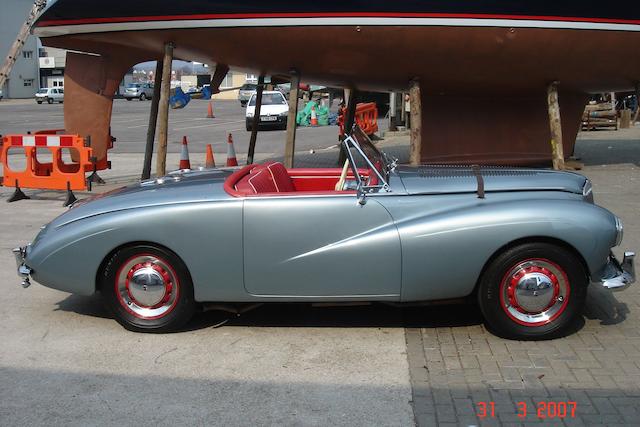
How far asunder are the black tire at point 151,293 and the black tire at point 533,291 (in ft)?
5.95

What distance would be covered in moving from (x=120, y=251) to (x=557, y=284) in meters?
2.65

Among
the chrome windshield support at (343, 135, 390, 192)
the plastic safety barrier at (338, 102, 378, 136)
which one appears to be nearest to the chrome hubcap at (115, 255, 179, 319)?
the chrome windshield support at (343, 135, 390, 192)

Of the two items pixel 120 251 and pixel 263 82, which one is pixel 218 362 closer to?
pixel 120 251

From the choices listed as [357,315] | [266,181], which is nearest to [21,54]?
[266,181]

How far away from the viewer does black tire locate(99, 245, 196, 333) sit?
4.46 metres

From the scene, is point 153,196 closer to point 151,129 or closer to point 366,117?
point 151,129

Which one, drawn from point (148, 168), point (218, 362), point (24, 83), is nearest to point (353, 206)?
point (218, 362)

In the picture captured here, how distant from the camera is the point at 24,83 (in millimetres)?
66188

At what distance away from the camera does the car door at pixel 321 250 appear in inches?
170

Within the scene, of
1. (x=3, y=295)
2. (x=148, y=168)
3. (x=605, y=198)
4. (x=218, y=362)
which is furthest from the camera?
(x=148, y=168)

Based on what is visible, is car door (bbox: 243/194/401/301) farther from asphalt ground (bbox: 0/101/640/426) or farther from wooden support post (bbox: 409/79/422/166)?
wooden support post (bbox: 409/79/422/166)

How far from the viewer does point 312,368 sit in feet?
13.3

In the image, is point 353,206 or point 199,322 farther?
point 199,322

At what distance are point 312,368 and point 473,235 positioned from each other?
1211mm
